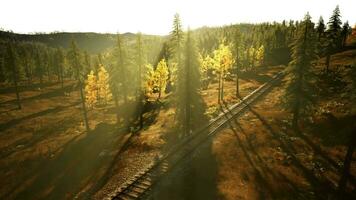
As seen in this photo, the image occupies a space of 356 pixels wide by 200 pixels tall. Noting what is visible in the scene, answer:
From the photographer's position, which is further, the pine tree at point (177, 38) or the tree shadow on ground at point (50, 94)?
the tree shadow on ground at point (50, 94)

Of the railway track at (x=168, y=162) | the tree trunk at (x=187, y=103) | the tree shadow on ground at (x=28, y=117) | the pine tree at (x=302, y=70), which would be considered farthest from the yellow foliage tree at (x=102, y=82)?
the pine tree at (x=302, y=70)

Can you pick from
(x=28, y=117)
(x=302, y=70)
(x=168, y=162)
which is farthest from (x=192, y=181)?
(x=28, y=117)

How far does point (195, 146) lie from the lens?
31.2m

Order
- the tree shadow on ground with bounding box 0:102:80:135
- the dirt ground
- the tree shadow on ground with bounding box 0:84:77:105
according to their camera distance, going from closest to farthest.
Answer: the dirt ground < the tree shadow on ground with bounding box 0:102:80:135 < the tree shadow on ground with bounding box 0:84:77:105

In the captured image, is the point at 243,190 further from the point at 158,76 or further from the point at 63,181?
the point at 158,76

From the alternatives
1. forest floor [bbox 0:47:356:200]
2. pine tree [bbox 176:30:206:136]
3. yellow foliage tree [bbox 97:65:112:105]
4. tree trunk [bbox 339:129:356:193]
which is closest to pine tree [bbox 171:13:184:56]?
pine tree [bbox 176:30:206:136]

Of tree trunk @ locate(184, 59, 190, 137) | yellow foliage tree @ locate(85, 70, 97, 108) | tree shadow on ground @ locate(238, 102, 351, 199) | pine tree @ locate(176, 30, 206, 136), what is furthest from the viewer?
yellow foliage tree @ locate(85, 70, 97, 108)

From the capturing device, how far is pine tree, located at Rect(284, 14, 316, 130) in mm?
33219

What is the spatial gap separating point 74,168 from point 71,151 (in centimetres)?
638

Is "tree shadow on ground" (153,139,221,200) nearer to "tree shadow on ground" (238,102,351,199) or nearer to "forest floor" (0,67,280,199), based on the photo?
"forest floor" (0,67,280,199)

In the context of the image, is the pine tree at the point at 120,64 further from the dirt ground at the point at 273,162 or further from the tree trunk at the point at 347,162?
the tree trunk at the point at 347,162

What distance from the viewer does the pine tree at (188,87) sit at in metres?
33.7

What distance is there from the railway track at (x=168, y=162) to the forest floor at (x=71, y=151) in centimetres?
171

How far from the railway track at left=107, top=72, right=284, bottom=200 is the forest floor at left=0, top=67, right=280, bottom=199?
5.62 ft
